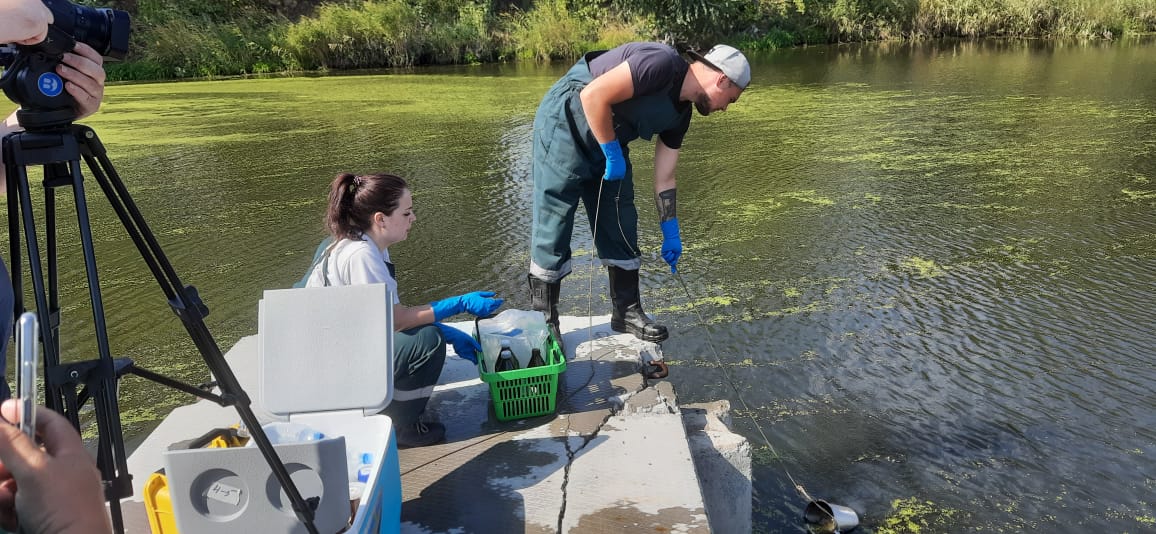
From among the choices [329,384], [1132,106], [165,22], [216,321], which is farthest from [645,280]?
[165,22]

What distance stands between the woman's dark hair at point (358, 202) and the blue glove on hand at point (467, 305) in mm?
315

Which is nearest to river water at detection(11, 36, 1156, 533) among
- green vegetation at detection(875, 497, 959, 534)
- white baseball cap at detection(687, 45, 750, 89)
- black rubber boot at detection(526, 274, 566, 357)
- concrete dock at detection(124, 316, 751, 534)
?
green vegetation at detection(875, 497, 959, 534)

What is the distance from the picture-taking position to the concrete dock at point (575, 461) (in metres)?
2.01

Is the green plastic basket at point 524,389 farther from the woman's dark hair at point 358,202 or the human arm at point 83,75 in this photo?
the human arm at point 83,75

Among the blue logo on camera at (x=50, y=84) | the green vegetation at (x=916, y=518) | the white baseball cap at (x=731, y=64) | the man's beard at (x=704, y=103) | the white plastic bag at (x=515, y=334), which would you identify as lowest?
the green vegetation at (x=916, y=518)

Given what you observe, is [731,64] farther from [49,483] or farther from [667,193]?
[49,483]

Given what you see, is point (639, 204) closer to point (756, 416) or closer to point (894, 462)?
point (756, 416)

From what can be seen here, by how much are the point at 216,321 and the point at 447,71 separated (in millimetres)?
13649

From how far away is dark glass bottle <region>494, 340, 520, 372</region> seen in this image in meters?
2.42

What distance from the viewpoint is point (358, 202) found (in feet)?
A: 7.83

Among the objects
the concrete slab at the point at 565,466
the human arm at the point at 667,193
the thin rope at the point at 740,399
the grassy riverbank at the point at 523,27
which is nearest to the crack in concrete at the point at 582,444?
the concrete slab at the point at 565,466

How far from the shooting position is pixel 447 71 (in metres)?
17.0

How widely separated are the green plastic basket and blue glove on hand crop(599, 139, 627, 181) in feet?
2.21

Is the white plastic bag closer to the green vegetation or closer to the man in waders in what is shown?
the man in waders
